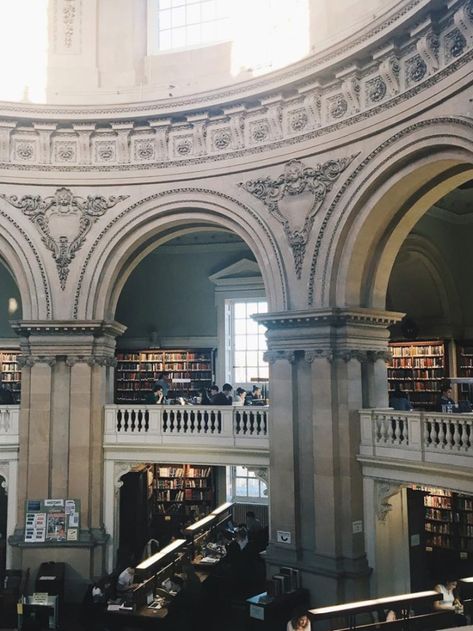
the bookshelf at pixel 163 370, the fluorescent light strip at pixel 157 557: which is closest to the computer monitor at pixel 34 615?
the fluorescent light strip at pixel 157 557

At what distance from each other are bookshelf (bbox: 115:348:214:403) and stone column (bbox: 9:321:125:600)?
13.9 feet

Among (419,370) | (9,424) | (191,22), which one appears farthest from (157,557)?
(191,22)

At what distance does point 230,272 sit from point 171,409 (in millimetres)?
5378

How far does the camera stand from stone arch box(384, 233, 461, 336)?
15.4 metres

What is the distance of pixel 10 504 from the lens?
12953 millimetres

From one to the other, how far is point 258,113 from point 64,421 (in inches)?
266

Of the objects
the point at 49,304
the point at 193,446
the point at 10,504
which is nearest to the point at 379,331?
the point at 193,446

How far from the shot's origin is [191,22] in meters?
13.7

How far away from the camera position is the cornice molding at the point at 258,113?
9.52 metres

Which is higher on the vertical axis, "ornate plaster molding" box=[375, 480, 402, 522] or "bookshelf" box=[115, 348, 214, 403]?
"bookshelf" box=[115, 348, 214, 403]

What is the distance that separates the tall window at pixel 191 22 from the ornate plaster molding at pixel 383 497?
29.0 ft

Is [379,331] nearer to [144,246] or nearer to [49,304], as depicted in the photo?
[144,246]

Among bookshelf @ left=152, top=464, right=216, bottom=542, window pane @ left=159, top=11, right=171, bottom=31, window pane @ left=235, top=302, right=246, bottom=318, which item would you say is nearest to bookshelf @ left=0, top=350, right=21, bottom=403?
bookshelf @ left=152, top=464, right=216, bottom=542

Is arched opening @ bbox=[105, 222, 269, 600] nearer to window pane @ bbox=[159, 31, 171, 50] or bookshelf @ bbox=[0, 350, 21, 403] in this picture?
bookshelf @ bbox=[0, 350, 21, 403]
